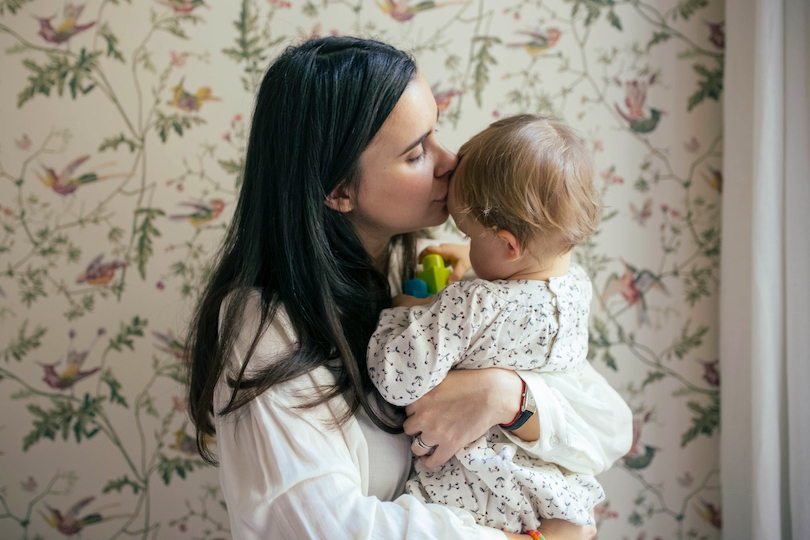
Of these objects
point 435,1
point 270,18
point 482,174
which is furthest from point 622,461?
point 270,18

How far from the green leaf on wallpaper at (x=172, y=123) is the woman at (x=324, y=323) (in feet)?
1.57

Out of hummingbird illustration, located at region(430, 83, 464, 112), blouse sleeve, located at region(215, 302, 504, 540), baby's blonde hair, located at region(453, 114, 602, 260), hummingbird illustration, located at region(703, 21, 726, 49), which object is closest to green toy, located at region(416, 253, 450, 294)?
baby's blonde hair, located at region(453, 114, 602, 260)

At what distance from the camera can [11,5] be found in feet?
4.38

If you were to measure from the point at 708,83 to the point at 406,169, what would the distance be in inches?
37.8

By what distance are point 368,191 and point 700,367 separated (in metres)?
1.09

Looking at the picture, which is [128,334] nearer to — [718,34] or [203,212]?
[203,212]

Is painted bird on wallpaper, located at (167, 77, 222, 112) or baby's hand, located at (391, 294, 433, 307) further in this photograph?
painted bird on wallpaper, located at (167, 77, 222, 112)

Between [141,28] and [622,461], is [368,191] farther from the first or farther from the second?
[622,461]

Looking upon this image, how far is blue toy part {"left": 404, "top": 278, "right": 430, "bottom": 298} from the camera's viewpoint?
1.11 meters

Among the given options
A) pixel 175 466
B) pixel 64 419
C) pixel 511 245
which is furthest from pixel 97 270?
pixel 511 245

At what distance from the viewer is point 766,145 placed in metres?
1.17

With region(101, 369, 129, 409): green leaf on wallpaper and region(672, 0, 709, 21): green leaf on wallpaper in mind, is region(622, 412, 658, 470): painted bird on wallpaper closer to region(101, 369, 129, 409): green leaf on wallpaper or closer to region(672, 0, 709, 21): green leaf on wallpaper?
region(672, 0, 709, 21): green leaf on wallpaper

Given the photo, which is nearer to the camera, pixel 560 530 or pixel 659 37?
pixel 560 530

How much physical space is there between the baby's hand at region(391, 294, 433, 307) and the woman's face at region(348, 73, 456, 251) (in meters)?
0.15
